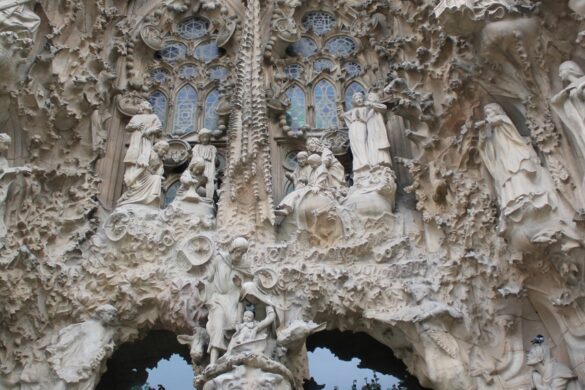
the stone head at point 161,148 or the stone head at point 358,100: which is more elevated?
the stone head at point 358,100

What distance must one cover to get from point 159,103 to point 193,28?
1.46m

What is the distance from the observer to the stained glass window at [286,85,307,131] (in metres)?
9.34

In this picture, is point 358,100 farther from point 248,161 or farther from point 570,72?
point 570,72

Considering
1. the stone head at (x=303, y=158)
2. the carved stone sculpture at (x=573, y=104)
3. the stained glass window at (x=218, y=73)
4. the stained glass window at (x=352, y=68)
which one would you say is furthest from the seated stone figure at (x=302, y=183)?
the carved stone sculpture at (x=573, y=104)

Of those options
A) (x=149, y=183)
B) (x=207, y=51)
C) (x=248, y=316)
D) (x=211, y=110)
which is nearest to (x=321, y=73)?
(x=211, y=110)

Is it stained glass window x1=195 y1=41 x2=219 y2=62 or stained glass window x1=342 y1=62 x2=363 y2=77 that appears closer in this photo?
stained glass window x1=342 y1=62 x2=363 y2=77

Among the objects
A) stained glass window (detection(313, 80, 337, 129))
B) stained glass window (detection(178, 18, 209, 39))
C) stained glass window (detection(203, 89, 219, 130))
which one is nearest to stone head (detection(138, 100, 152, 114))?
stained glass window (detection(203, 89, 219, 130))

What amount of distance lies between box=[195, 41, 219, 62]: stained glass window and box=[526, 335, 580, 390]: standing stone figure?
5791 mm

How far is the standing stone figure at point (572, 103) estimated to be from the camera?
6270mm

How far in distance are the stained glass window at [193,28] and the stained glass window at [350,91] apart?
2305 mm

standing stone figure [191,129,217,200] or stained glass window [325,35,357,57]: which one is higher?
stained glass window [325,35,357,57]

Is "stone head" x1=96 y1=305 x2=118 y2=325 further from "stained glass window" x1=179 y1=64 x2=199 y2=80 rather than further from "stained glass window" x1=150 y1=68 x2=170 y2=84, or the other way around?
"stained glass window" x1=179 y1=64 x2=199 y2=80

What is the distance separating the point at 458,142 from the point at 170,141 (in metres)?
Answer: 3.59

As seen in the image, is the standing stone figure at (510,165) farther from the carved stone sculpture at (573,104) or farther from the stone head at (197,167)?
the stone head at (197,167)
